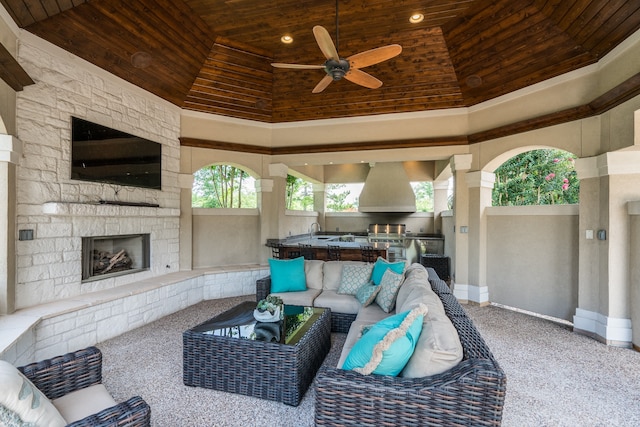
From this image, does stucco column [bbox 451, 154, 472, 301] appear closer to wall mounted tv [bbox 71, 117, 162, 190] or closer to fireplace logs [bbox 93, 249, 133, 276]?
wall mounted tv [bbox 71, 117, 162, 190]

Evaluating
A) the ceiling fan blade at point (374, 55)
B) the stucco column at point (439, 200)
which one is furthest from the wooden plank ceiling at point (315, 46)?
the stucco column at point (439, 200)

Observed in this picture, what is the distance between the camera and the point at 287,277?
13.4 feet

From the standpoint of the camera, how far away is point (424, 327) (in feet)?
6.00

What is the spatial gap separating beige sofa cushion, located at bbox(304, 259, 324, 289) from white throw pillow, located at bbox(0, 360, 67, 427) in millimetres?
3120

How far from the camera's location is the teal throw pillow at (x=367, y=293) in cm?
346

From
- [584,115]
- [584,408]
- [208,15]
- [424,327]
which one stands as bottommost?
[584,408]

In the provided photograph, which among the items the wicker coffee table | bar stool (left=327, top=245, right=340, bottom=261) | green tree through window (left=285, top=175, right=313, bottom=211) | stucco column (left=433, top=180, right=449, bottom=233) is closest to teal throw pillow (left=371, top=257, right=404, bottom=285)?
the wicker coffee table

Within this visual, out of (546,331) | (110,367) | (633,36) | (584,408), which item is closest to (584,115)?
(633,36)

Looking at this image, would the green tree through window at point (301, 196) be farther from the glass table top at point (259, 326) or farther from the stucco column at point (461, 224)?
the glass table top at point (259, 326)

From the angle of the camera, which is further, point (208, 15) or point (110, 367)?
point (208, 15)

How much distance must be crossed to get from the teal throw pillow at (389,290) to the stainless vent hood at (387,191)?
20.9 ft

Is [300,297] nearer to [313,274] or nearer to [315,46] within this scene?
[313,274]

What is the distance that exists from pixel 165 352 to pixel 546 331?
462 centimetres

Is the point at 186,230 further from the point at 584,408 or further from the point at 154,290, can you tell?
the point at 584,408
